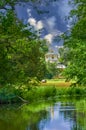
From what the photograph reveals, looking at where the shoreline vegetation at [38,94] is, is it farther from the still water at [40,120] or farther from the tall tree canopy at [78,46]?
the tall tree canopy at [78,46]

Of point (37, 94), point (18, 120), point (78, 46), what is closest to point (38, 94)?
point (37, 94)

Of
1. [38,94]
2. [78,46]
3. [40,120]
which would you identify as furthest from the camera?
[38,94]

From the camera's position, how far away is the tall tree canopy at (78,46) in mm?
26344

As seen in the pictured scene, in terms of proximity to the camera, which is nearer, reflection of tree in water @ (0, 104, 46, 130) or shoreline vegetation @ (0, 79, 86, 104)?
reflection of tree in water @ (0, 104, 46, 130)

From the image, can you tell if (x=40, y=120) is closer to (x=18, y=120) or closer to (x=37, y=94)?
(x=18, y=120)

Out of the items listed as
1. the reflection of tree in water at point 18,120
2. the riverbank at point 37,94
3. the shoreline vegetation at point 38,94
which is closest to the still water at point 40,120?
the reflection of tree in water at point 18,120

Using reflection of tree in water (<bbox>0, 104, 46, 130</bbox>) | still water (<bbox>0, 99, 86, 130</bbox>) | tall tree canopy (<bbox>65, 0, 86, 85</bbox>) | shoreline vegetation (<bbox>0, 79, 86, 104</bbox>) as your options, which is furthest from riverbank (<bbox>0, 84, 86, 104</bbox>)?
tall tree canopy (<bbox>65, 0, 86, 85</bbox>)

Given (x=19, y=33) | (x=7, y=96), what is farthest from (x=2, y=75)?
(x=7, y=96)

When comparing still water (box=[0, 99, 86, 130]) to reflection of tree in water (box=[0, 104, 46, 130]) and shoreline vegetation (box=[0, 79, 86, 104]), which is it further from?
shoreline vegetation (box=[0, 79, 86, 104])

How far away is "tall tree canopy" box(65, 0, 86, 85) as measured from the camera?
1037 inches

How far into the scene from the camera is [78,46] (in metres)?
26.5

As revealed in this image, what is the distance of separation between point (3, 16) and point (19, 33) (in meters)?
2.15

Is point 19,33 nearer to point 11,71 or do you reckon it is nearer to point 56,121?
point 11,71

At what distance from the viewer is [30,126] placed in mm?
32156
